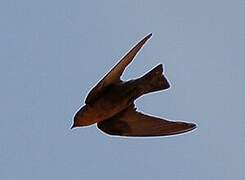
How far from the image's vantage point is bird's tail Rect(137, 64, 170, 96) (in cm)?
347

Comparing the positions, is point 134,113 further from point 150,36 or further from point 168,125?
point 150,36

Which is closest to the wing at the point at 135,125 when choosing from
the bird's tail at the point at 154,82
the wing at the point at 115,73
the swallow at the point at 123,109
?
the swallow at the point at 123,109

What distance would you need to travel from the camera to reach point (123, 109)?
3.50m

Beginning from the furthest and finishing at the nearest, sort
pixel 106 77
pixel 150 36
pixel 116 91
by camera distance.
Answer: pixel 116 91 → pixel 106 77 → pixel 150 36

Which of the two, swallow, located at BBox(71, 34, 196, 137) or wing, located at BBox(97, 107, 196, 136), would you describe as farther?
wing, located at BBox(97, 107, 196, 136)

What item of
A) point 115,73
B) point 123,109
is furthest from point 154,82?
point 115,73

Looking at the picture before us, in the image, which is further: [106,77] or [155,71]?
[155,71]

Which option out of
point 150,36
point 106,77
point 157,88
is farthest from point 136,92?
point 150,36

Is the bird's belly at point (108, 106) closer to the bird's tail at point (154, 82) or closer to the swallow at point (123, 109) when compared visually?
the swallow at point (123, 109)

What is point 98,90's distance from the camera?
128 inches

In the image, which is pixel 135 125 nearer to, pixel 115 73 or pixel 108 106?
pixel 108 106

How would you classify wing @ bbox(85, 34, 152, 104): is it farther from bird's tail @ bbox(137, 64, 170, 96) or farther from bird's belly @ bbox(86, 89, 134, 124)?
bird's tail @ bbox(137, 64, 170, 96)

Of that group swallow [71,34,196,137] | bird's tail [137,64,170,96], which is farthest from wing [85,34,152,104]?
bird's tail [137,64,170,96]

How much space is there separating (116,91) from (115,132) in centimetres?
29
